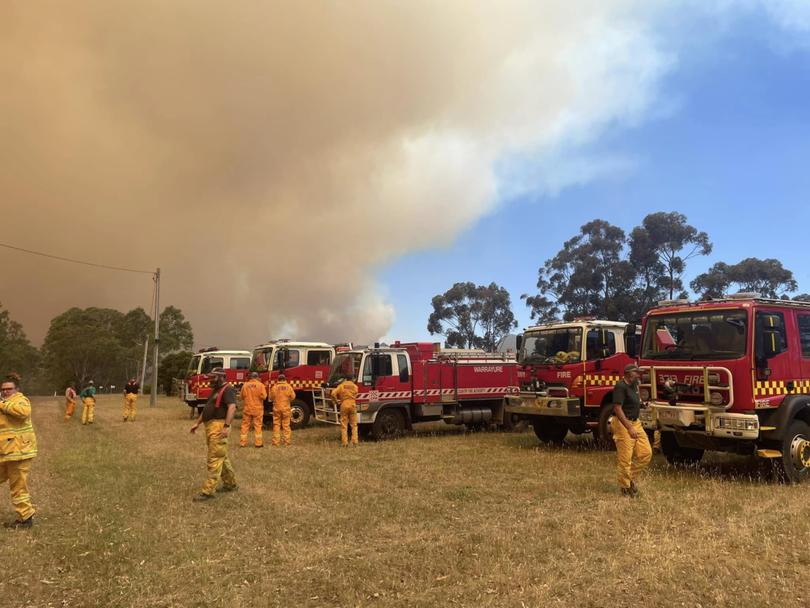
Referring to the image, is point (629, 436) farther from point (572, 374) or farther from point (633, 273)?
point (633, 273)

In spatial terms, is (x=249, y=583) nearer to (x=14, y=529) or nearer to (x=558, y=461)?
(x=14, y=529)

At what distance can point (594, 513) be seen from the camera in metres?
6.73

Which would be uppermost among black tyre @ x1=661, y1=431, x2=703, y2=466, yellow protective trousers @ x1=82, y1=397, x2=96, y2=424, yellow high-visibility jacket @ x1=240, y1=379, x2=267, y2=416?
yellow high-visibility jacket @ x1=240, y1=379, x2=267, y2=416

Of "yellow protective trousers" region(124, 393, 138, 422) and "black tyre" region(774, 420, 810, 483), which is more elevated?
"black tyre" region(774, 420, 810, 483)

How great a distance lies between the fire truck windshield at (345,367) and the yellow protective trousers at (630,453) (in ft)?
23.6

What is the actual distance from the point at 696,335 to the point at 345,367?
8135 mm

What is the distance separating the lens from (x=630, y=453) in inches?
305

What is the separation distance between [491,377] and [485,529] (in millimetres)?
9614

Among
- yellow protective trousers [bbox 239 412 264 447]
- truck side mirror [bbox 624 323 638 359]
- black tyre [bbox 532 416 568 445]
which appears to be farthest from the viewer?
yellow protective trousers [bbox 239 412 264 447]

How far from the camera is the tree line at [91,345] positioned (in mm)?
64312

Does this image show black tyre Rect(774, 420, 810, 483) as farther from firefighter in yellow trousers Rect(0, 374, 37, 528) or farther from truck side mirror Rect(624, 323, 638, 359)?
firefighter in yellow trousers Rect(0, 374, 37, 528)

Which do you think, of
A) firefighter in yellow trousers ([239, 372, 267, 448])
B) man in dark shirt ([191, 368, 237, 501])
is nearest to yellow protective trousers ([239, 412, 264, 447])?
firefighter in yellow trousers ([239, 372, 267, 448])

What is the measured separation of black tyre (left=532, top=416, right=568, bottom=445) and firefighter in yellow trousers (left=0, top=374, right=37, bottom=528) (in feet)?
31.1

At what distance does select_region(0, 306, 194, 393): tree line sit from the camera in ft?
211
